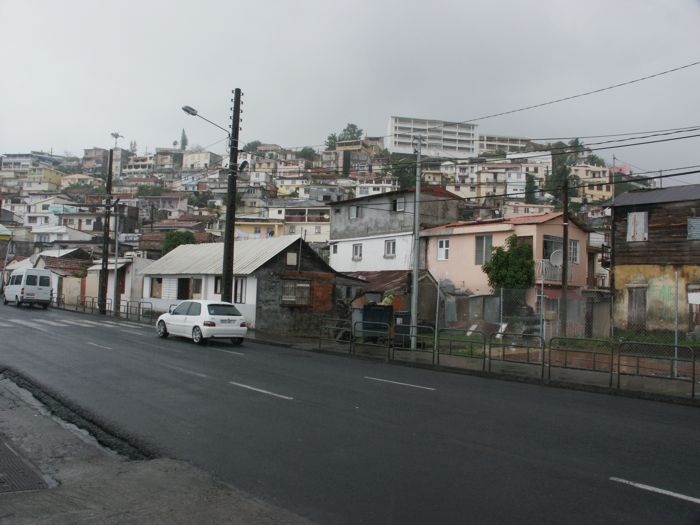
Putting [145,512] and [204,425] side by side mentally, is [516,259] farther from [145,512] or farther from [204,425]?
[145,512]

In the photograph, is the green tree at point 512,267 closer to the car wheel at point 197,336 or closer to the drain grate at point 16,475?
the car wheel at point 197,336

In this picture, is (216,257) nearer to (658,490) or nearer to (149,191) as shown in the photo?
(658,490)

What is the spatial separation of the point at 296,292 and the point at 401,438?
23.5 m

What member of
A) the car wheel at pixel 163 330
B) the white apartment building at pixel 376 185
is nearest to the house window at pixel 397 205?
the car wheel at pixel 163 330

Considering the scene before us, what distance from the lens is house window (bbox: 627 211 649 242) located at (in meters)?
30.2

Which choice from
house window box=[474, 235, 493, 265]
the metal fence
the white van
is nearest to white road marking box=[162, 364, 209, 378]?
the metal fence

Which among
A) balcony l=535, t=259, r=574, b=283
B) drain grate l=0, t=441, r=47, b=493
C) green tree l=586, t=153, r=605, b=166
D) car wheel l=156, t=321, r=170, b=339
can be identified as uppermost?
green tree l=586, t=153, r=605, b=166

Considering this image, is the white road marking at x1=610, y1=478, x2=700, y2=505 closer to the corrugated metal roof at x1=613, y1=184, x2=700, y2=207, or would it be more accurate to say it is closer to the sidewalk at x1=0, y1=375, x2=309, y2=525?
the sidewalk at x1=0, y1=375, x2=309, y2=525

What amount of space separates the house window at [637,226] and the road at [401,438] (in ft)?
61.9

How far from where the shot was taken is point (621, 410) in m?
11.6

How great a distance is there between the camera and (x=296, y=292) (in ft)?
103

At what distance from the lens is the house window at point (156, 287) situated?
4012 centimetres

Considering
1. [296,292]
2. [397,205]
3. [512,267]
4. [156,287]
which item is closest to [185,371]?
[296,292]

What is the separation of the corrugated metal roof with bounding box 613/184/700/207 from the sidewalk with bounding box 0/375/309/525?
Result: 94.7 feet
